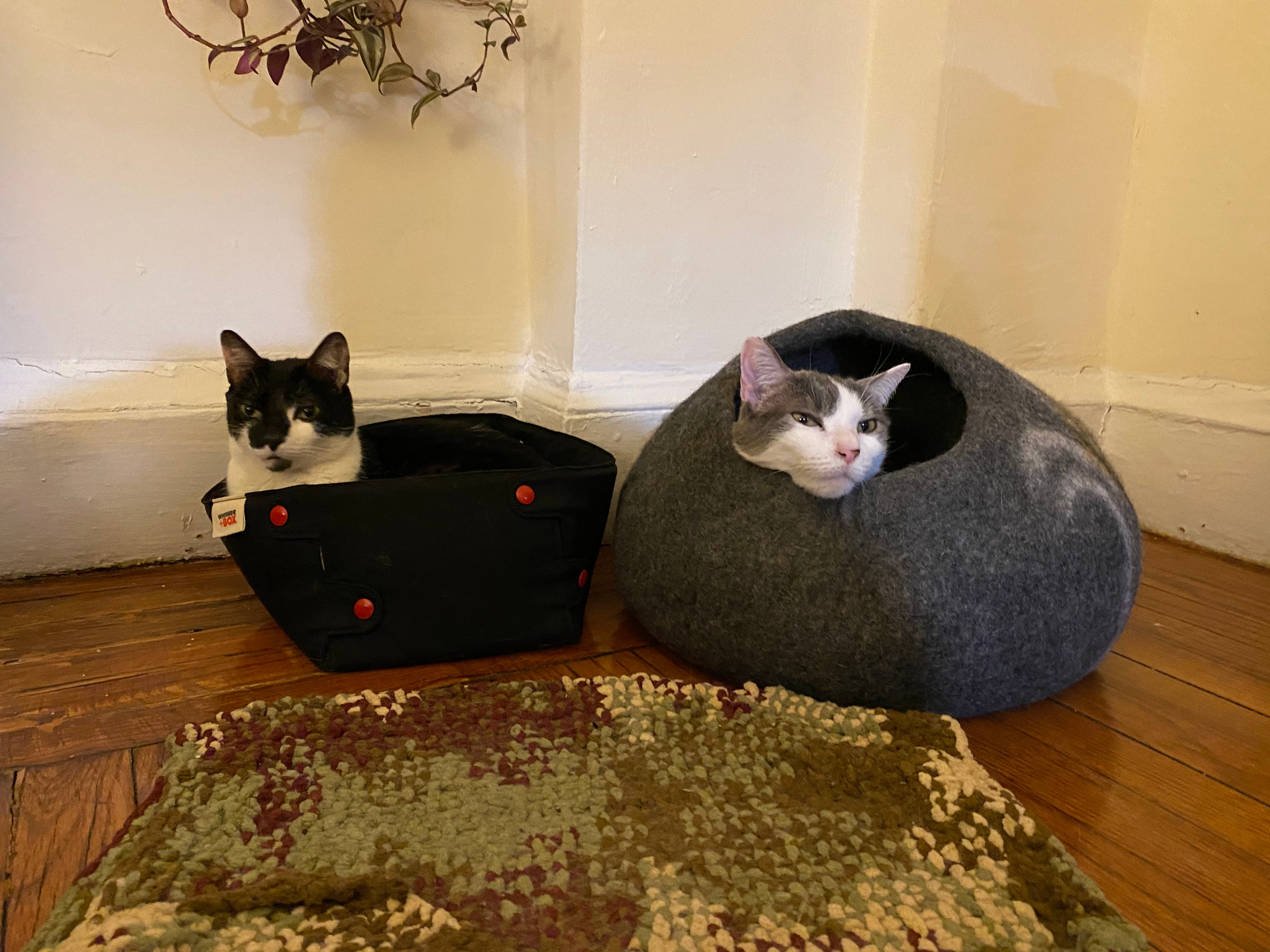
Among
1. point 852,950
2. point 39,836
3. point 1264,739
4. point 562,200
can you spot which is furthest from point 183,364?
point 1264,739

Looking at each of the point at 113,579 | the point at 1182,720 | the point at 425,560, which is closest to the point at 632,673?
the point at 425,560

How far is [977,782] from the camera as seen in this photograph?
2.27 feet

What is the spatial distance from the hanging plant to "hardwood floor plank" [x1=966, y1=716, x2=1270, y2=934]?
117cm

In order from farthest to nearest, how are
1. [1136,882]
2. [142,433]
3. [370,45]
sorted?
[142,433] < [370,45] < [1136,882]

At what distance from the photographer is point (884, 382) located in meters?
0.97

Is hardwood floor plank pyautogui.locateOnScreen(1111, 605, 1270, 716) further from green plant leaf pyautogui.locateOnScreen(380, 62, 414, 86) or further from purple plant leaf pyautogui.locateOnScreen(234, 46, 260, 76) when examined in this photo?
purple plant leaf pyautogui.locateOnScreen(234, 46, 260, 76)

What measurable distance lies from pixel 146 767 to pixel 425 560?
327 mm

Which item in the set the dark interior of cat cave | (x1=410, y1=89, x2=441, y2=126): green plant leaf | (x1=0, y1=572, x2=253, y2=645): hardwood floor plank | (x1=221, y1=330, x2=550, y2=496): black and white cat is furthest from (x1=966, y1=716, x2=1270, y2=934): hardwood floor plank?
(x1=410, y1=89, x2=441, y2=126): green plant leaf

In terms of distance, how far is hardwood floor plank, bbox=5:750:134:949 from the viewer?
22.9 inches

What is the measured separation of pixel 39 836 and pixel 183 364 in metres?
0.79

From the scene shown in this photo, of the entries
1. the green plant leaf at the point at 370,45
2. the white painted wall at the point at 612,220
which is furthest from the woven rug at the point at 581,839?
the green plant leaf at the point at 370,45

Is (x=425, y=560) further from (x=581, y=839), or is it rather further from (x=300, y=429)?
(x=581, y=839)

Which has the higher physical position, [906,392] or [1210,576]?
[906,392]

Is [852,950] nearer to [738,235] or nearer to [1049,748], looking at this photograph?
[1049,748]
